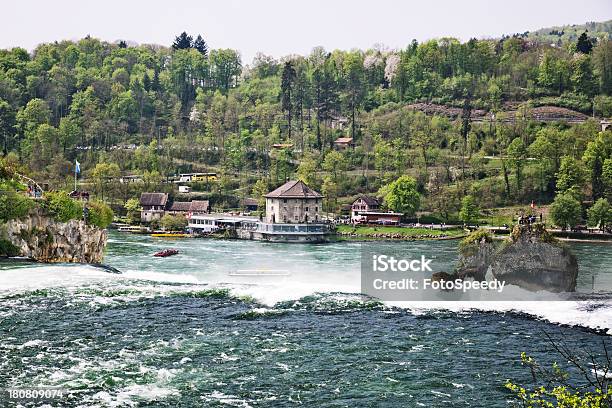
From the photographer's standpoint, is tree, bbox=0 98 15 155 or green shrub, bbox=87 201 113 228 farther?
tree, bbox=0 98 15 155

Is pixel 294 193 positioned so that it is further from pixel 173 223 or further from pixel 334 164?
pixel 334 164

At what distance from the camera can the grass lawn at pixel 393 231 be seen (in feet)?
275

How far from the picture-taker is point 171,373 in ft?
80.0

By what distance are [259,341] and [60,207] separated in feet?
73.1

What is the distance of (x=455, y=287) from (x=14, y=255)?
24607mm

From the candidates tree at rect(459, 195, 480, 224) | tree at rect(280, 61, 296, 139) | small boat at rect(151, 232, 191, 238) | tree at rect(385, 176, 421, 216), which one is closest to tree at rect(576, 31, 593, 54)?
tree at rect(280, 61, 296, 139)

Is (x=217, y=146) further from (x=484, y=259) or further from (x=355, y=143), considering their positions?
(x=484, y=259)

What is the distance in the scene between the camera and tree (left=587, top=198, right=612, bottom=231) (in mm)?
80750

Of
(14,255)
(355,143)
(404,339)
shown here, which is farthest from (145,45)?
(404,339)

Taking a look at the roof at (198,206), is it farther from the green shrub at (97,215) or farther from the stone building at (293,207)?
the green shrub at (97,215)

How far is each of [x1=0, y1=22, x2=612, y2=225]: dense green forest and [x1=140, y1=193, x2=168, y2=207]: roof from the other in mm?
6089

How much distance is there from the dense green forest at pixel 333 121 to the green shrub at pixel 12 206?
5810cm

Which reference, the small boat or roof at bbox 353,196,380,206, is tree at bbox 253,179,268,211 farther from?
the small boat

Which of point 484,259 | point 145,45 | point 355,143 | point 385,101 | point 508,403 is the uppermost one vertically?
point 145,45
